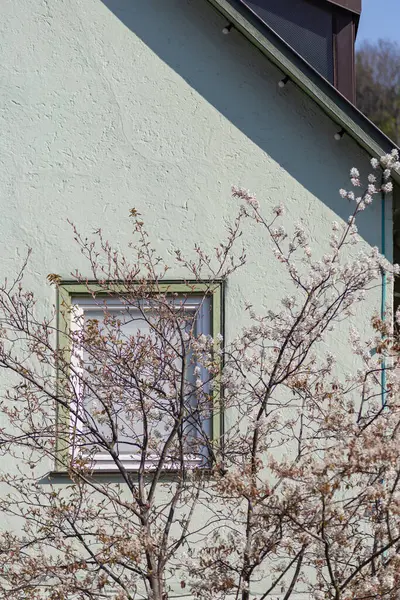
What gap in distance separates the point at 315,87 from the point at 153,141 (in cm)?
127

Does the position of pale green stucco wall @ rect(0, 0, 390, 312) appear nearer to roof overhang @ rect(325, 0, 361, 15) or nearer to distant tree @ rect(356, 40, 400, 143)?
roof overhang @ rect(325, 0, 361, 15)

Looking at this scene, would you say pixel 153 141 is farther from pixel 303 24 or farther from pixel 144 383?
pixel 303 24

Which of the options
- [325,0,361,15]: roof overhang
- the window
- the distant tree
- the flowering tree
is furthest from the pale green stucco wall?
the distant tree

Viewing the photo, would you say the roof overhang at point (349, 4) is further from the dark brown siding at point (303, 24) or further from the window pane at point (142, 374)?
the window pane at point (142, 374)

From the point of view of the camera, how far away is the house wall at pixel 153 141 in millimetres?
7734

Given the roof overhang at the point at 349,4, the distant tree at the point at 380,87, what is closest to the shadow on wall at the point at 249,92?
the roof overhang at the point at 349,4

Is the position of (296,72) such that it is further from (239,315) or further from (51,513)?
(51,513)

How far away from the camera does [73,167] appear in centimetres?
782

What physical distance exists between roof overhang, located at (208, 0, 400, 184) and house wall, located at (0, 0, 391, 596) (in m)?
0.29

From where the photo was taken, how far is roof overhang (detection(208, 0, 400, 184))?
748 cm

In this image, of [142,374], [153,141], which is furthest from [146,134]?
[142,374]

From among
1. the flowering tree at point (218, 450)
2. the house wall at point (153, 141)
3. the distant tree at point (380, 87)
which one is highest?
the distant tree at point (380, 87)

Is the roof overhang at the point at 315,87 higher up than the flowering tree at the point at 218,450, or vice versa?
the roof overhang at the point at 315,87

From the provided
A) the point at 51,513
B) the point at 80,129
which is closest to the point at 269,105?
the point at 80,129
